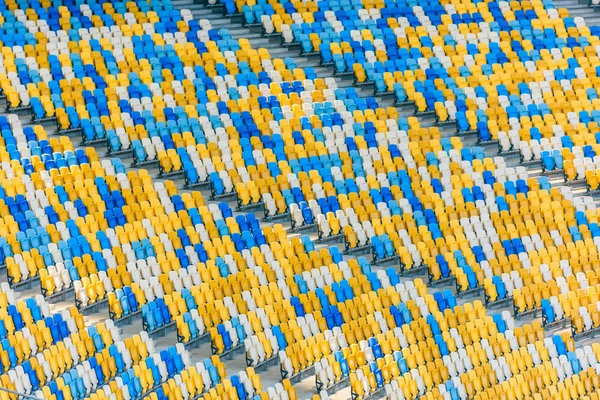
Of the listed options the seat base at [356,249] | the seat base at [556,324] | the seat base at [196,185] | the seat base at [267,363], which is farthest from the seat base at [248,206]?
the seat base at [556,324]

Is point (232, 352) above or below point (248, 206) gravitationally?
below

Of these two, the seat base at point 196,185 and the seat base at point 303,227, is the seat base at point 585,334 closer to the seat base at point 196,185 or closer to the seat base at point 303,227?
the seat base at point 303,227

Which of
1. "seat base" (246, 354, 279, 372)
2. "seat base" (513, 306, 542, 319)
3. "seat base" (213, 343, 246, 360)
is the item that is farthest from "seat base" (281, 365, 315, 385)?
"seat base" (513, 306, 542, 319)

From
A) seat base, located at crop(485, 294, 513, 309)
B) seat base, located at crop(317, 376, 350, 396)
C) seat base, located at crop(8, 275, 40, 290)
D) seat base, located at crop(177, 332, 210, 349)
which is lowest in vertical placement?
seat base, located at crop(317, 376, 350, 396)

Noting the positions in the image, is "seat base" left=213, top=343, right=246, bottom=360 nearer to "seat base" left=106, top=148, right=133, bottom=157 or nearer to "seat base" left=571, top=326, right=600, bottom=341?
"seat base" left=106, top=148, right=133, bottom=157

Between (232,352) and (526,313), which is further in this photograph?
(526,313)

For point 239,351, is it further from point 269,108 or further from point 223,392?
point 269,108

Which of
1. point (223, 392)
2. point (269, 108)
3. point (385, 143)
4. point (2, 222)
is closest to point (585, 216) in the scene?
point (385, 143)

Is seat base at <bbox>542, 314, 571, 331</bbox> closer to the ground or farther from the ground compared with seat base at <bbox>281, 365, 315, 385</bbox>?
closer to the ground

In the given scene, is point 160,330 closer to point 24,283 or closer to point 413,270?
point 24,283


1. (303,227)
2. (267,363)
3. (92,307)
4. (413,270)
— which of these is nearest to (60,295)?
(92,307)

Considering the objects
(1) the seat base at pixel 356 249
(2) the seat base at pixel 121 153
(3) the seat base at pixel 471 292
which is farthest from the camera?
(2) the seat base at pixel 121 153

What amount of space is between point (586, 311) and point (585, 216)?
2.06 meters

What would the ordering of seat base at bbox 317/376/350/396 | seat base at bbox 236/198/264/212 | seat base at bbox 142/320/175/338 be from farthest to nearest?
seat base at bbox 236/198/264/212 < seat base at bbox 142/320/175/338 < seat base at bbox 317/376/350/396
